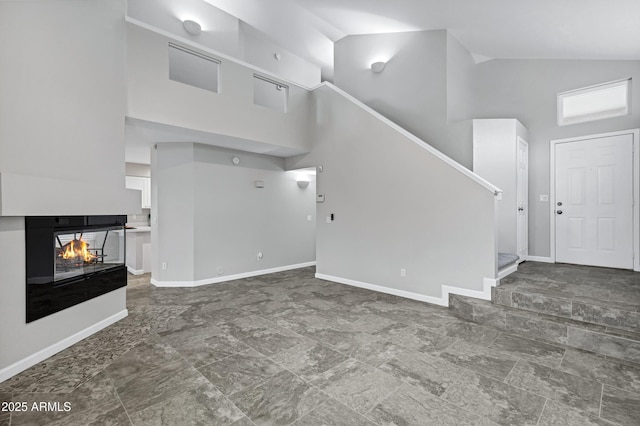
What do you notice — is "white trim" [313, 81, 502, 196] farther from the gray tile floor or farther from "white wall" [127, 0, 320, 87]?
"white wall" [127, 0, 320, 87]

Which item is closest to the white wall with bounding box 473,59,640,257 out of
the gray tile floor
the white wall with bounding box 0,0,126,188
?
the gray tile floor

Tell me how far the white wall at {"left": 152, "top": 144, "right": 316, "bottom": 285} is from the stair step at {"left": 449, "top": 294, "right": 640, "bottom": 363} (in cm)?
382

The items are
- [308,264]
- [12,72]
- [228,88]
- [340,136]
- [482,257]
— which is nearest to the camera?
[12,72]

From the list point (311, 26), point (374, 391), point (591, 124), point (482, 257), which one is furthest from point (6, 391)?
point (591, 124)

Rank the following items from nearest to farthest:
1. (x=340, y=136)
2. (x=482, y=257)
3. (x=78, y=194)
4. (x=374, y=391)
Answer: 1. (x=374, y=391)
2. (x=78, y=194)
3. (x=482, y=257)
4. (x=340, y=136)

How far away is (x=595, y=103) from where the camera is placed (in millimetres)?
4926

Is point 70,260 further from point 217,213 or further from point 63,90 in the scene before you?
point 217,213

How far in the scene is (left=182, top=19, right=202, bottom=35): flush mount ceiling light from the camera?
19.7ft

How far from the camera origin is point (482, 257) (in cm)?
371

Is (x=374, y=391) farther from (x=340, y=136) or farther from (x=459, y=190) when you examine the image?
(x=340, y=136)

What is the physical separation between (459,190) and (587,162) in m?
2.81

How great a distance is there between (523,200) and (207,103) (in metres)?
5.51

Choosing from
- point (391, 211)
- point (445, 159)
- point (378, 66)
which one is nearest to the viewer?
point (445, 159)

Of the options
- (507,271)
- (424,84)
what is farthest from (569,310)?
(424,84)
